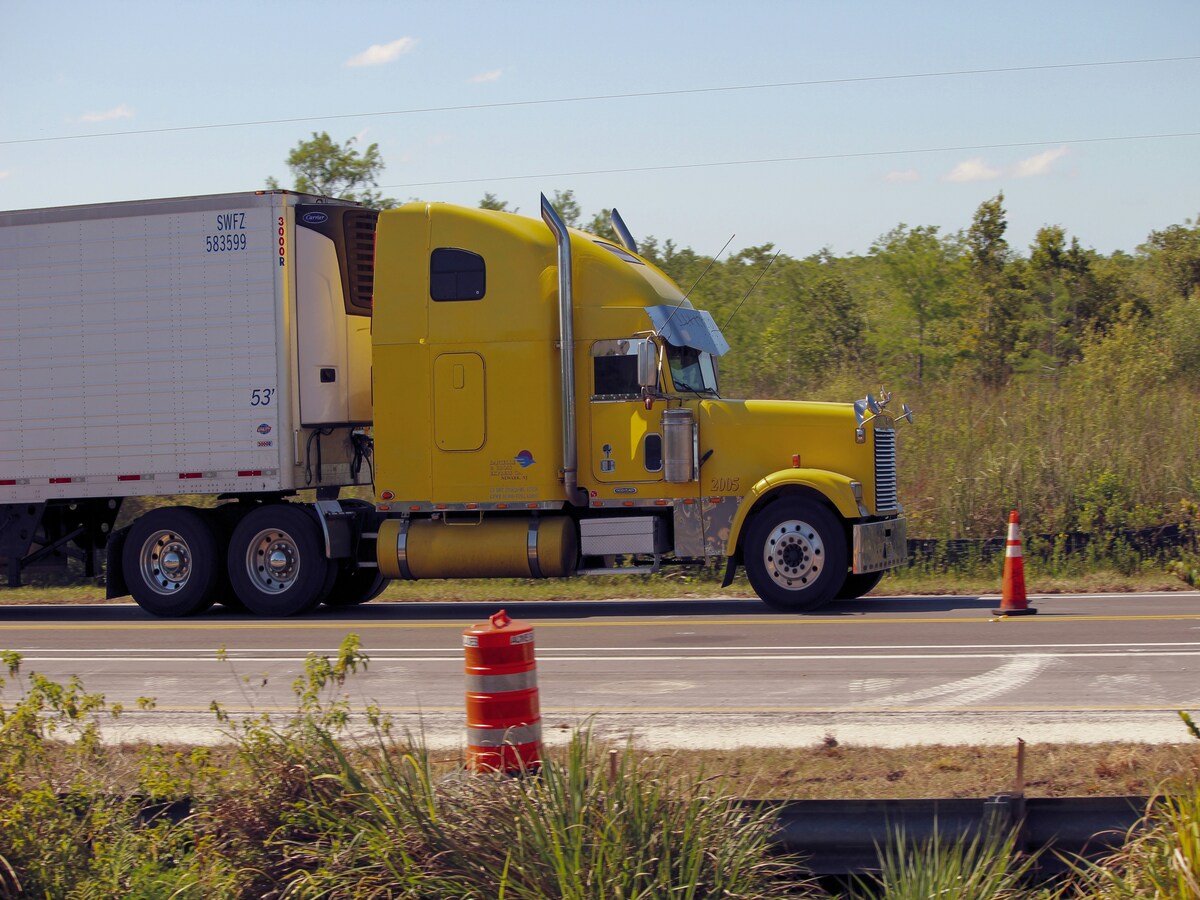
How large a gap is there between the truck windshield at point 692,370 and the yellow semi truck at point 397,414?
0.12ft

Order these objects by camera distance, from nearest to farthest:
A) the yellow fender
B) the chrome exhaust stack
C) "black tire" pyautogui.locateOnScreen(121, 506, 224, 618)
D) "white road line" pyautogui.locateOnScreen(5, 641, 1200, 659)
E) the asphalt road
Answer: the asphalt road, "white road line" pyautogui.locateOnScreen(5, 641, 1200, 659), the yellow fender, the chrome exhaust stack, "black tire" pyautogui.locateOnScreen(121, 506, 224, 618)

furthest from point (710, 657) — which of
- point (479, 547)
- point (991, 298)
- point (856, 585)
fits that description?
point (991, 298)

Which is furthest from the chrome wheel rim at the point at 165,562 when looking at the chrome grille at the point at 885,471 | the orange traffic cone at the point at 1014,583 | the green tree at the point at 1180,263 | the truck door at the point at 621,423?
the green tree at the point at 1180,263

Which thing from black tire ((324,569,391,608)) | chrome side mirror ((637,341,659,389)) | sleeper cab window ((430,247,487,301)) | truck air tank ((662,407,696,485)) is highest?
sleeper cab window ((430,247,487,301))

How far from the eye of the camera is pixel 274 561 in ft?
50.5

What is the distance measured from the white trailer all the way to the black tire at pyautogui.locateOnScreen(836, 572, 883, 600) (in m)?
5.68

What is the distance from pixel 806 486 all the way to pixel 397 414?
15.0 ft

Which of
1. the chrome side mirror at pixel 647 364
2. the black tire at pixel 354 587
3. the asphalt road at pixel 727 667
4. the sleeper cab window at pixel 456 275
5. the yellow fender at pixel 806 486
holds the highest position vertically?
the sleeper cab window at pixel 456 275

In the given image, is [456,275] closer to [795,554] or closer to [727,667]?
[795,554]

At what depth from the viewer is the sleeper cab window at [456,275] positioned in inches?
574

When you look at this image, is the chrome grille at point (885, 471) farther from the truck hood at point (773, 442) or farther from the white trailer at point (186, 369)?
the white trailer at point (186, 369)

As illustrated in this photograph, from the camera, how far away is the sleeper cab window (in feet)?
47.9

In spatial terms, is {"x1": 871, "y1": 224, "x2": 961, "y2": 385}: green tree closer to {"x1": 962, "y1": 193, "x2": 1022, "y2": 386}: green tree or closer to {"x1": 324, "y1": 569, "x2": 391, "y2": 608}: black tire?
{"x1": 962, "y1": 193, "x2": 1022, "y2": 386}: green tree

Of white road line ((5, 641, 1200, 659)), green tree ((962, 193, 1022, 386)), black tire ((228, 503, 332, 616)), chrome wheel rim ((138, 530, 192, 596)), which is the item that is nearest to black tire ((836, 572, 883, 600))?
white road line ((5, 641, 1200, 659))
